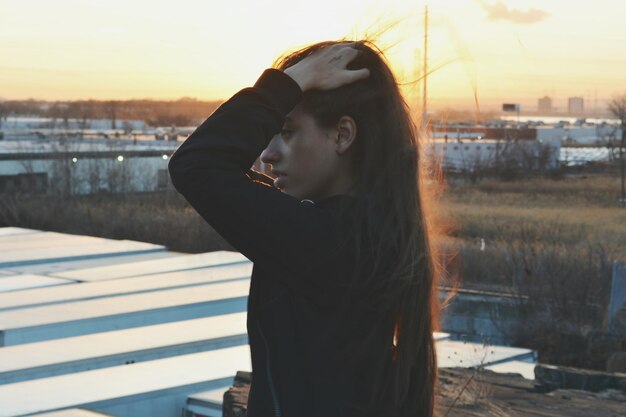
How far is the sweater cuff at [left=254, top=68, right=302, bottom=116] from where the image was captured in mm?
2221

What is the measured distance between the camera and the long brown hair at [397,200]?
2250mm

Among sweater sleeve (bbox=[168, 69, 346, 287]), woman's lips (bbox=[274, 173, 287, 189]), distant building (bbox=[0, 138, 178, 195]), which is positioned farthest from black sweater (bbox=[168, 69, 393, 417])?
distant building (bbox=[0, 138, 178, 195])

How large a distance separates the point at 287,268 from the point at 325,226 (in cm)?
11

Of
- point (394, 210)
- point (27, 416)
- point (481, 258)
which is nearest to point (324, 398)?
point (394, 210)

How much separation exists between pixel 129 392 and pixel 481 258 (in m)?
16.4

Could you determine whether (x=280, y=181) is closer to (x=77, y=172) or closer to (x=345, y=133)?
(x=345, y=133)

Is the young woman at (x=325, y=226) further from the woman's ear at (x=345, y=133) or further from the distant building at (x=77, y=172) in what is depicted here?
the distant building at (x=77, y=172)

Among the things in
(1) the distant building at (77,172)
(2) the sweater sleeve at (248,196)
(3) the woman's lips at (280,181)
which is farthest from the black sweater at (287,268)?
(1) the distant building at (77,172)

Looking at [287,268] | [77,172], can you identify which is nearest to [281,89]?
[287,268]

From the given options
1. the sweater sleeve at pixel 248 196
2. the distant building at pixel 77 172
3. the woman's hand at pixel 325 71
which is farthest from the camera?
the distant building at pixel 77 172

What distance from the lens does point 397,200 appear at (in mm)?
2303

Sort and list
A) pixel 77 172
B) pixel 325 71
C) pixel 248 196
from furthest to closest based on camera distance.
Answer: pixel 77 172
pixel 325 71
pixel 248 196

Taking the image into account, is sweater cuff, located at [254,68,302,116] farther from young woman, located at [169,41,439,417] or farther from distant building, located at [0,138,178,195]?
distant building, located at [0,138,178,195]

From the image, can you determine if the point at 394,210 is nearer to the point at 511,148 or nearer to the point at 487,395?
the point at 487,395
